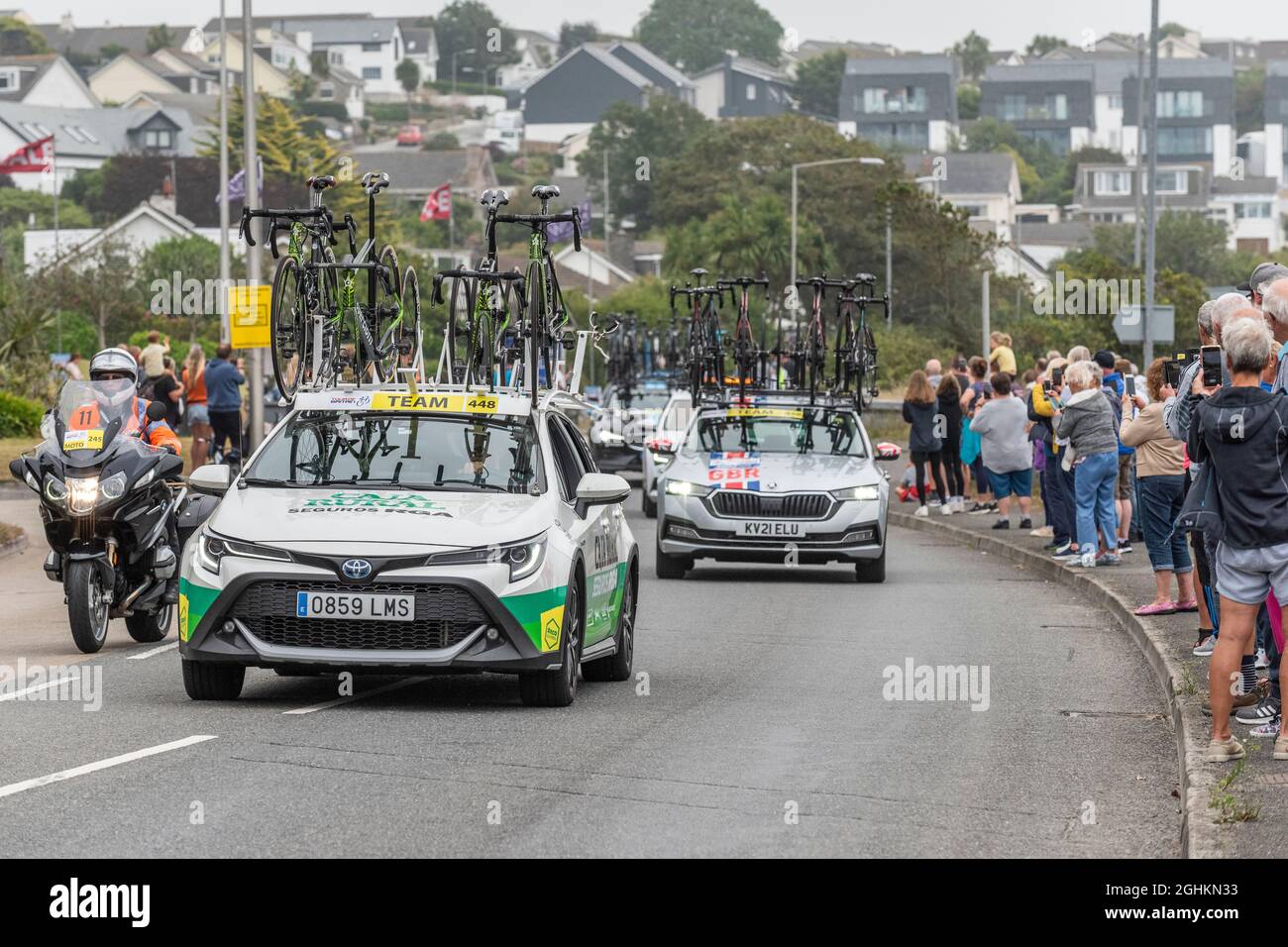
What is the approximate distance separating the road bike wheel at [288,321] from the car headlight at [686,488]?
22.7 ft

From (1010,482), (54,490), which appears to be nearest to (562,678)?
(54,490)

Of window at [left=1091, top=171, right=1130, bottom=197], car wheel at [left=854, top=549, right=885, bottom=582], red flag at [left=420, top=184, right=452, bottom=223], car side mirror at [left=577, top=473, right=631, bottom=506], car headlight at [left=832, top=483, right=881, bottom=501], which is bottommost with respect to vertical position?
car wheel at [left=854, top=549, right=885, bottom=582]

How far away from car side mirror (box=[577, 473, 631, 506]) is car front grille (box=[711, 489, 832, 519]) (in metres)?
8.74

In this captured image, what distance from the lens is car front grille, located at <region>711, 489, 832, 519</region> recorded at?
2167 centimetres

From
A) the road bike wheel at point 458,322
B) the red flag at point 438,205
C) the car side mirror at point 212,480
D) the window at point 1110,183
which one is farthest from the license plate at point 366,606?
the window at point 1110,183

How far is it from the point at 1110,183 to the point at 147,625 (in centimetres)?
17081

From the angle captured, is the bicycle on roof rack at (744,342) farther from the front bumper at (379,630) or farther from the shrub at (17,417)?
the shrub at (17,417)

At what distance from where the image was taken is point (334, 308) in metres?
15.4

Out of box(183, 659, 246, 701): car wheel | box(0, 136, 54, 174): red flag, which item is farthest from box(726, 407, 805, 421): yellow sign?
box(0, 136, 54, 174): red flag

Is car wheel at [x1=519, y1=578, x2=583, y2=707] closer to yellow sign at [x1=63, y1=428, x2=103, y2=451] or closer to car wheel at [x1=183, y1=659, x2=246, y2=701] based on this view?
car wheel at [x1=183, y1=659, x2=246, y2=701]
